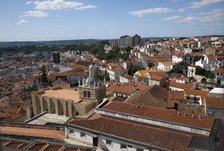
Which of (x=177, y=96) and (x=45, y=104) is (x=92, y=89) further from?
(x=177, y=96)

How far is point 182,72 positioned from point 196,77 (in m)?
3.01

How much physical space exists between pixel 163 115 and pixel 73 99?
214 inches

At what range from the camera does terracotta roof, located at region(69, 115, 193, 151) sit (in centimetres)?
612

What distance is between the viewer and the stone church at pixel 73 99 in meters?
11.1

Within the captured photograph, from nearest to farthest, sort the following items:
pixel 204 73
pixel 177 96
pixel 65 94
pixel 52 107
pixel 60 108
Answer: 1. pixel 60 108
2. pixel 52 107
3. pixel 65 94
4. pixel 177 96
5. pixel 204 73

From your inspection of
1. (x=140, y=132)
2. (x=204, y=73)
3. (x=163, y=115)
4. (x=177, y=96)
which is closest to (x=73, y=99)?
(x=163, y=115)

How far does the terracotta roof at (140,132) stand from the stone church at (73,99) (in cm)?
298

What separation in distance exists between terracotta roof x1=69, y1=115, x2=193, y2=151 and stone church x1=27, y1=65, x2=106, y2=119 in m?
2.98

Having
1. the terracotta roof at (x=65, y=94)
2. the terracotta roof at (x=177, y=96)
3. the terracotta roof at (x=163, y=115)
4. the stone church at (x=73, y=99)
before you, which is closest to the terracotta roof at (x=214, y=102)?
the terracotta roof at (x=177, y=96)

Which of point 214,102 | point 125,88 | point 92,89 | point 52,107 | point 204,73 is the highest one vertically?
point 92,89

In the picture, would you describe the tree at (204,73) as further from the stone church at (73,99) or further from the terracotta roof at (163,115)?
the terracotta roof at (163,115)

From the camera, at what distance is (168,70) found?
26.8 metres

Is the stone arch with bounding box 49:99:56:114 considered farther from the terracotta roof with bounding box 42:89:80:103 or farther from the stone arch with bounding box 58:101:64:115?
the stone arch with bounding box 58:101:64:115

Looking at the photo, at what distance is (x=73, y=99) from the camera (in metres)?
11.6
